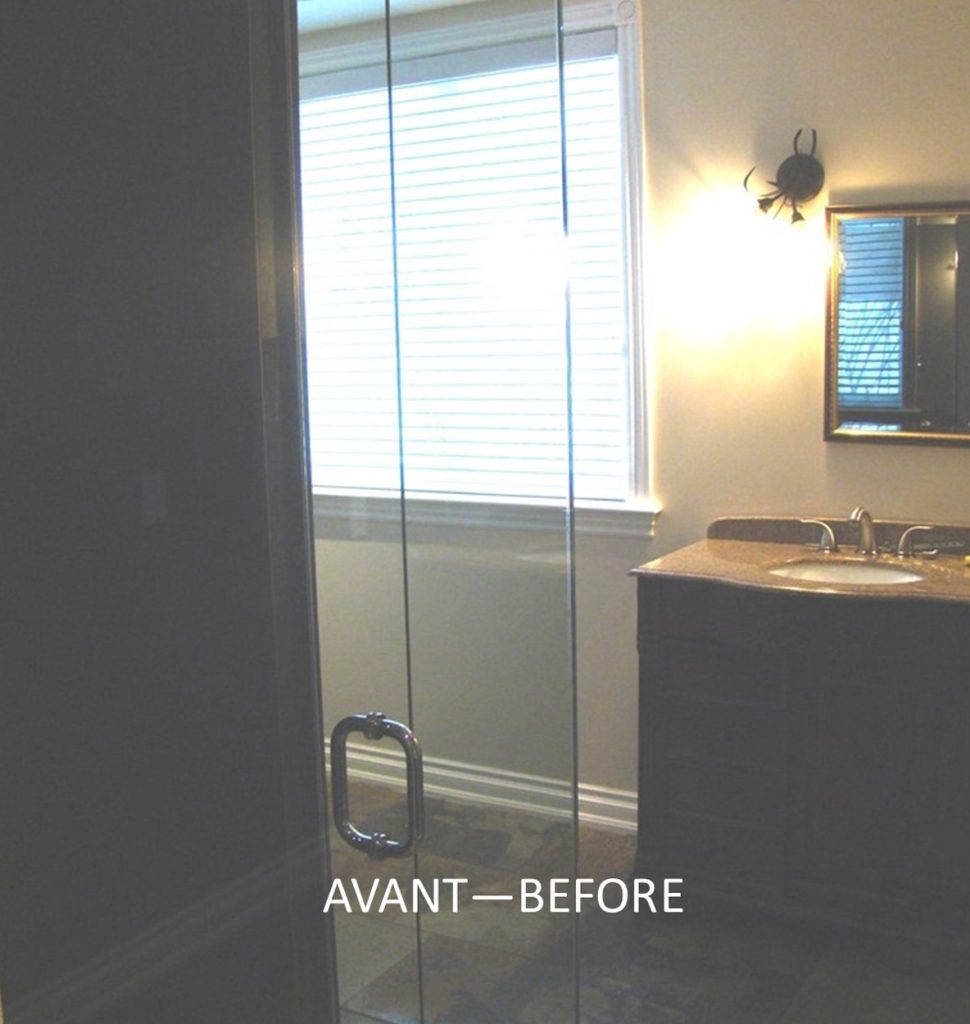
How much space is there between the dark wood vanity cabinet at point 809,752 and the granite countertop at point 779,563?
2 cm

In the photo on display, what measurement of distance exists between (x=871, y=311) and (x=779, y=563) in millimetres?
682

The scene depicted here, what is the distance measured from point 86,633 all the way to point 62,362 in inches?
6.8

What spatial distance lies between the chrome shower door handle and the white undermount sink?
1.99 metres

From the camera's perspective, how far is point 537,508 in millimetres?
1321

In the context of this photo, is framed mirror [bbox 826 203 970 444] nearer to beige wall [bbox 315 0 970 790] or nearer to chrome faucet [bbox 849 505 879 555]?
beige wall [bbox 315 0 970 790]

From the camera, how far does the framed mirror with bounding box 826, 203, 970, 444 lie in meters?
2.97

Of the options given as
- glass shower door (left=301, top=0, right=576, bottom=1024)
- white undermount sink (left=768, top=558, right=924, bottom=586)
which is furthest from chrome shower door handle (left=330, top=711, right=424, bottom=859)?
white undermount sink (left=768, top=558, right=924, bottom=586)

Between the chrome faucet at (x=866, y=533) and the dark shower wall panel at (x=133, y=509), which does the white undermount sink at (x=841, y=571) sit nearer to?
the chrome faucet at (x=866, y=533)

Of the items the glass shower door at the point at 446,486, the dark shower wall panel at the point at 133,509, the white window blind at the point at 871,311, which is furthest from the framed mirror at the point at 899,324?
the dark shower wall panel at the point at 133,509

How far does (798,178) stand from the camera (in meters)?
3.06

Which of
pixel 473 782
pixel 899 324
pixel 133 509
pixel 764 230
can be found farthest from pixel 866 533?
pixel 133 509

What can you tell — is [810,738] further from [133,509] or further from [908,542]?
[133,509]

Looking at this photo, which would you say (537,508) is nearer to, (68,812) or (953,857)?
(68,812)

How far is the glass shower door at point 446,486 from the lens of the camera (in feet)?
3.40
